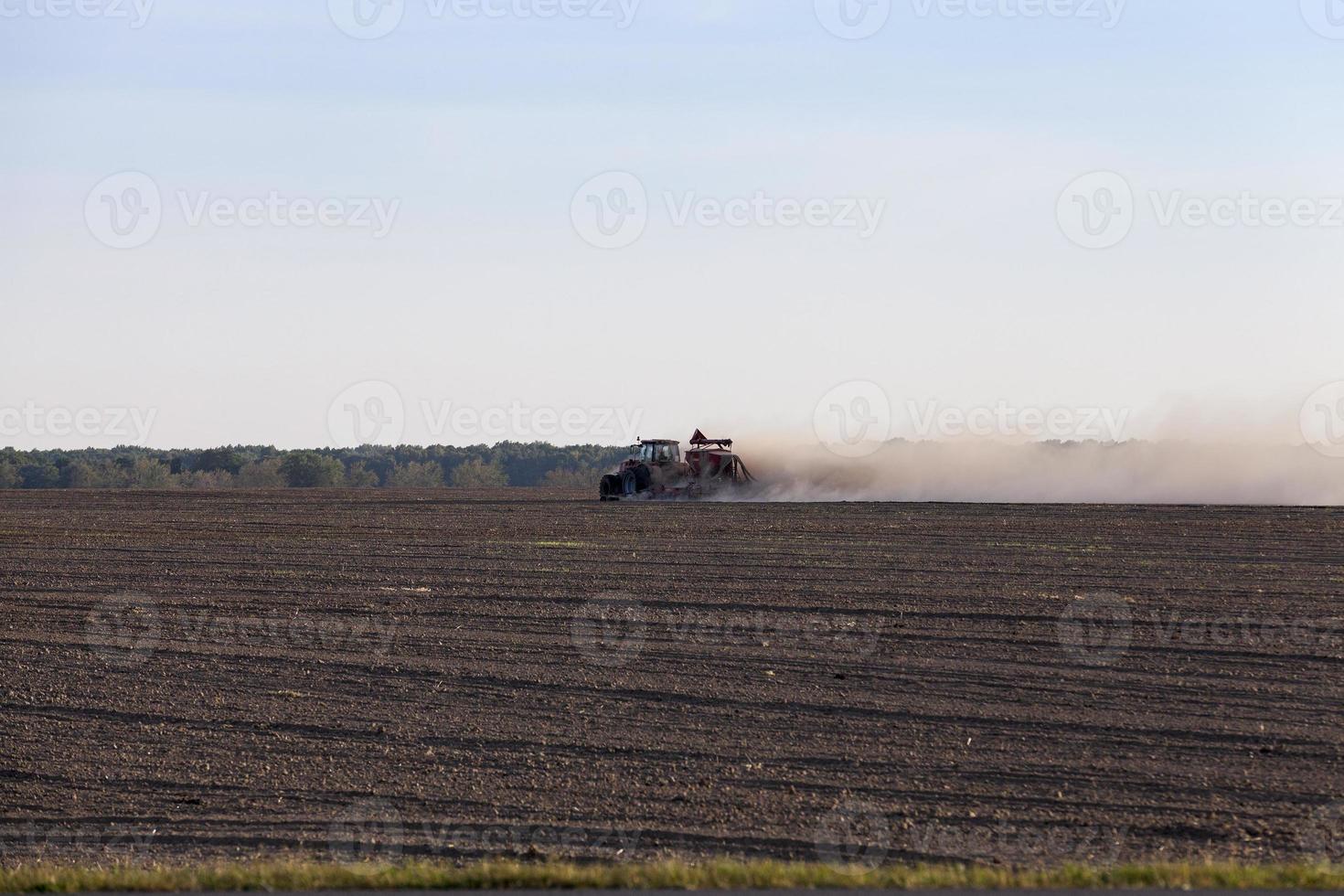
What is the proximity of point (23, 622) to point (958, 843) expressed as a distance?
16335 millimetres

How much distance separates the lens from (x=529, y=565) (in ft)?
91.6

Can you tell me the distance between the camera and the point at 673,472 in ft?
169

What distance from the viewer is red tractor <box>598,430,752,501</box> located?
2028 inches

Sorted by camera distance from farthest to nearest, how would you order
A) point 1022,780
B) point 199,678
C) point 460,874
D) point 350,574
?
point 350,574
point 199,678
point 1022,780
point 460,874

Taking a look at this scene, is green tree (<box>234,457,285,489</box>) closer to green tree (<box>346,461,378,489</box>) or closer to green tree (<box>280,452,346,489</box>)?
green tree (<box>280,452,346,489</box>)

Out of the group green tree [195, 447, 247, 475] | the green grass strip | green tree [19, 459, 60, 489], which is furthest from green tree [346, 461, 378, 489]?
the green grass strip

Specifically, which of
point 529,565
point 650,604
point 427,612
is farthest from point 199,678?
point 529,565

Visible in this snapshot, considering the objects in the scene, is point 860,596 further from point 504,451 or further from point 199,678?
point 504,451

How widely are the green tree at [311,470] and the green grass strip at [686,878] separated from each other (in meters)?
89.9

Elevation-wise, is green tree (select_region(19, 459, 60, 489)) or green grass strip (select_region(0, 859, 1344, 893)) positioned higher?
green tree (select_region(19, 459, 60, 489))

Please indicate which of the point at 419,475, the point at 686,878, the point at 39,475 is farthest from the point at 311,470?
the point at 686,878

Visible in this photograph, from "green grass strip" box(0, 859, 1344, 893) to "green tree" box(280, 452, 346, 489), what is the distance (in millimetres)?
89875

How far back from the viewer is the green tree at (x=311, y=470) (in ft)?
318

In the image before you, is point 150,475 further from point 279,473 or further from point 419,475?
point 419,475
